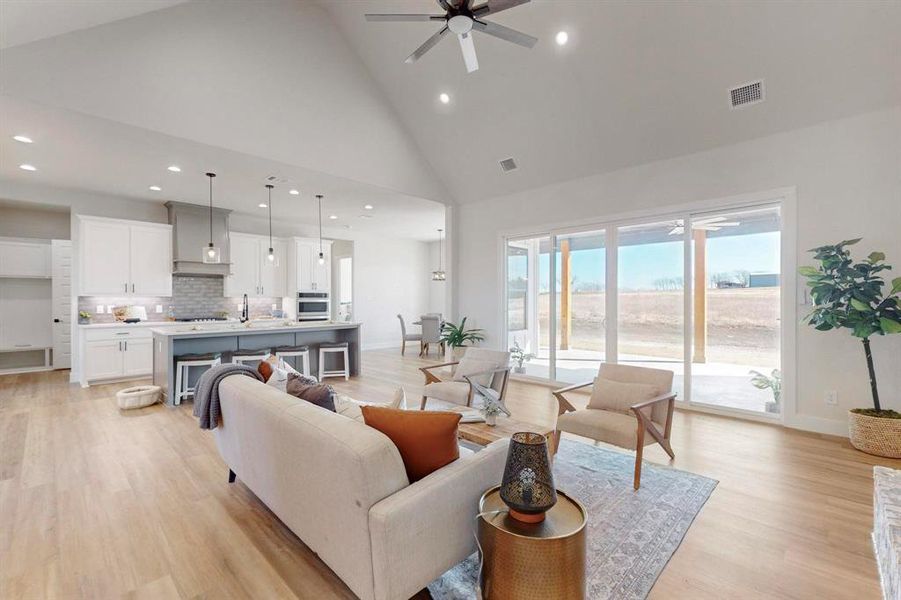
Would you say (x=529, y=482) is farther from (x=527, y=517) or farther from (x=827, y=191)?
(x=827, y=191)

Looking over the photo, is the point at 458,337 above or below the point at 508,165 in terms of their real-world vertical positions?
below

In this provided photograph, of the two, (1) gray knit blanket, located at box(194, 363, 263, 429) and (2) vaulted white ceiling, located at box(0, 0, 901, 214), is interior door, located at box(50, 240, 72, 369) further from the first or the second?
(1) gray knit blanket, located at box(194, 363, 263, 429)

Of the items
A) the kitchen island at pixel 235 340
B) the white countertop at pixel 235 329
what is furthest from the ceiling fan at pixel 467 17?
the kitchen island at pixel 235 340

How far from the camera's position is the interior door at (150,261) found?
21.9ft

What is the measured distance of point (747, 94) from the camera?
392 cm

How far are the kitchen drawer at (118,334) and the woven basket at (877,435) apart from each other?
8.91 meters

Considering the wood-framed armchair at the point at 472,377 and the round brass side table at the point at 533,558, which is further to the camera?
the wood-framed armchair at the point at 472,377

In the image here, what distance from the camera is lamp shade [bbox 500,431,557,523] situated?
150 cm

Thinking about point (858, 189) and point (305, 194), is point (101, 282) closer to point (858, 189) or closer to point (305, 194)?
point (305, 194)

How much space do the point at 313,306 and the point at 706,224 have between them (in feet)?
24.4

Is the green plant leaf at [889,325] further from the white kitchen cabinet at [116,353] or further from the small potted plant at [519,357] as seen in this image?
the white kitchen cabinet at [116,353]

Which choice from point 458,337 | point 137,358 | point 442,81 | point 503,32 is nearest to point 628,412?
point 503,32

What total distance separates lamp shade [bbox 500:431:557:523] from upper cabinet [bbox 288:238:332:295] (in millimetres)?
7888

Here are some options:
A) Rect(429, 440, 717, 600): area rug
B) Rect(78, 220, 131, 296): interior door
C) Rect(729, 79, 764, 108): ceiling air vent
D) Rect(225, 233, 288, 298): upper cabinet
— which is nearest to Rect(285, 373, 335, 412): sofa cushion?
Rect(429, 440, 717, 600): area rug
